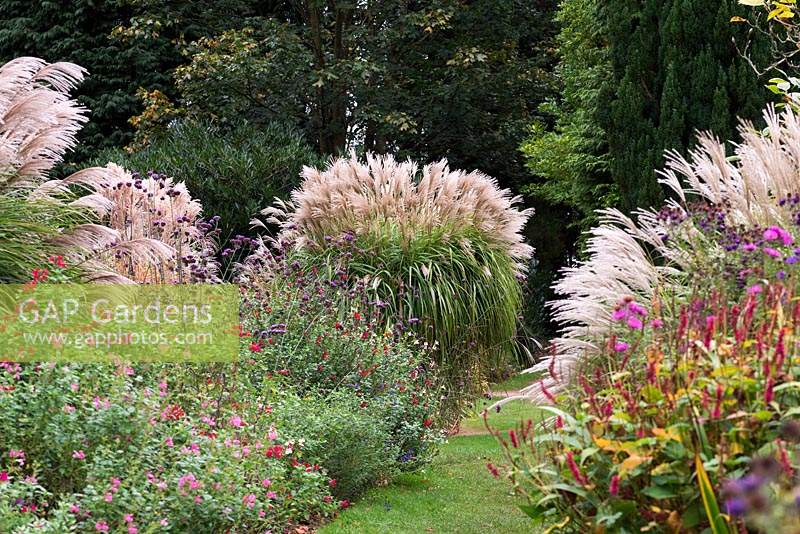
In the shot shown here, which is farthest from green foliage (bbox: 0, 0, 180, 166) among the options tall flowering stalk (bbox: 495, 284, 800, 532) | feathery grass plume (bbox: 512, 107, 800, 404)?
tall flowering stalk (bbox: 495, 284, 800, 532)

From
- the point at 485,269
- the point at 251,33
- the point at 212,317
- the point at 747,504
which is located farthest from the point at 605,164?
the point at 747,504

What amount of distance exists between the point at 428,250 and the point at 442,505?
2.79 m

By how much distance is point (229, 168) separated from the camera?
12.9 meters

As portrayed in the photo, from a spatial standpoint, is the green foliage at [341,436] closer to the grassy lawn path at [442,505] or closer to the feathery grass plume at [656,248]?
the grassy lawn path at [442,505]

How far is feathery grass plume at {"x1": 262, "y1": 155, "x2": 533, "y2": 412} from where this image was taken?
763 centimetres

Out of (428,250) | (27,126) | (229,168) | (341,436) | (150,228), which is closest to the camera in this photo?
(341,436)

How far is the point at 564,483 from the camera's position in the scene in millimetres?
2785

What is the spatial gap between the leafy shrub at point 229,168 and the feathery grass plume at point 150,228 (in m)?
3.82

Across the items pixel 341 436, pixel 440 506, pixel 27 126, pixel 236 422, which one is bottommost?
pixel 440 506

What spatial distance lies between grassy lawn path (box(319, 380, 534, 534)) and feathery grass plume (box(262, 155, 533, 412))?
110 centimetres

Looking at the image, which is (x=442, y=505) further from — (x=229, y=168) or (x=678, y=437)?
(x=229, y=168)

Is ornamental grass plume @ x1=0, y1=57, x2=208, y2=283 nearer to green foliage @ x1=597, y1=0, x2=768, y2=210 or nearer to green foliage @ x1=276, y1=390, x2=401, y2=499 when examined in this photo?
green foliage @ x1=276, y1=390, x2=401, y2=499

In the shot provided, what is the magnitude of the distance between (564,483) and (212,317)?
3197 millimetres

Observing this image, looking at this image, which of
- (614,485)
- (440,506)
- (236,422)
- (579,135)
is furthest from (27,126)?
(579,135)
